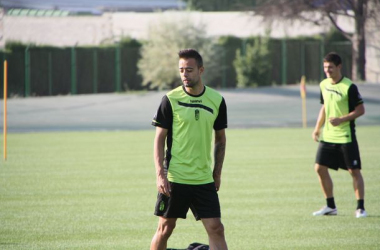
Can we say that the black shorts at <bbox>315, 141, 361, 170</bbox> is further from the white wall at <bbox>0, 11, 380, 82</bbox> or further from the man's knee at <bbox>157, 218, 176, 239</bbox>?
the white wall at <bbox>0, 11, 380, 82</bbox>

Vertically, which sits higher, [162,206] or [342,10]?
[342,10]

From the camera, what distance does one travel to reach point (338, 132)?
37.9ft

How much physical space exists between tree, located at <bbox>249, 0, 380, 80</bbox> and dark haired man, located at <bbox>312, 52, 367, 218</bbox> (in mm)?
30626

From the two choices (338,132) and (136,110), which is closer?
(338,132)

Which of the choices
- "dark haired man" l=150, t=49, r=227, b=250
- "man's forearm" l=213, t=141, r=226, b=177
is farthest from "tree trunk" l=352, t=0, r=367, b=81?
"dark haired man" l=150, t=49, r=227, b=250

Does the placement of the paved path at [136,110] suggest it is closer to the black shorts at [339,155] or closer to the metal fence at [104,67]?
the metal fence at [104,67]

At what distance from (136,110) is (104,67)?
961cm

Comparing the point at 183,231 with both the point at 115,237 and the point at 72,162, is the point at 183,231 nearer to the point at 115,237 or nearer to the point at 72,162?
the point at 115,237

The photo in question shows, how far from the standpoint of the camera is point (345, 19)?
49.8 meters

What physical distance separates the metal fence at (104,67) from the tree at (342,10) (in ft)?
13.7

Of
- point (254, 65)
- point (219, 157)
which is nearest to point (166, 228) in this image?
point (219, 157)

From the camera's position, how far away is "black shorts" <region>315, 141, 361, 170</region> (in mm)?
11422

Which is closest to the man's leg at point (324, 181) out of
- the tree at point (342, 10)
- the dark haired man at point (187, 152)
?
the dark haired man at point (187, 152)

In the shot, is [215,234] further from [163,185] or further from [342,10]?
[342,10]
